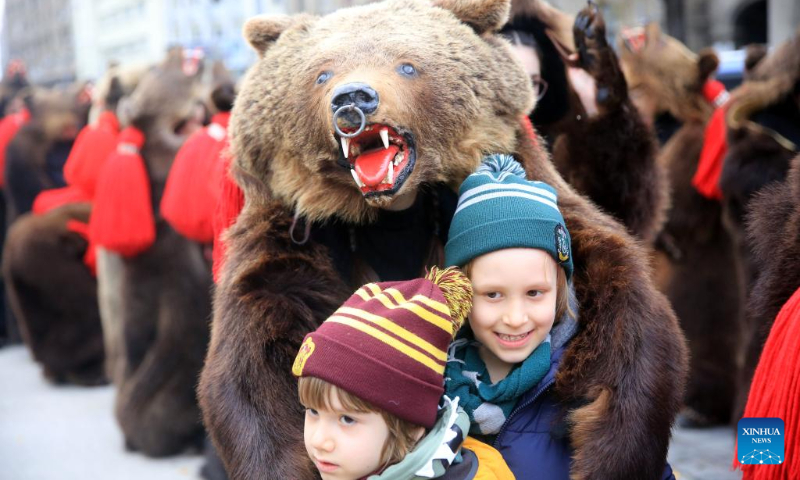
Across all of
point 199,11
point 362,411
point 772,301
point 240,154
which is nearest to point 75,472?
point 240,154

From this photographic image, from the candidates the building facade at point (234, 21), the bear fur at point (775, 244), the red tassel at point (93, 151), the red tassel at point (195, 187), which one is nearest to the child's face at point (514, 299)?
the bear fur at point (775, 244)

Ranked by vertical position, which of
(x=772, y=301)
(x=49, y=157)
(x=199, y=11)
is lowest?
(x=199, y=11)

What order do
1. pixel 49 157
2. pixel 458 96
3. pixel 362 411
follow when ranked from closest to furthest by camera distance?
pixel 362 411 < pixel 458 96 < pixel 49 157

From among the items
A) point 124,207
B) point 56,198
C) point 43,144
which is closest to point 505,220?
point 124,207

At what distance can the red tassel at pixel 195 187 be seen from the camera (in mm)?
4039

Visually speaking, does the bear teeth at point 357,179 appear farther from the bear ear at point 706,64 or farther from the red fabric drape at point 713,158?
the bear ear at point 706,64

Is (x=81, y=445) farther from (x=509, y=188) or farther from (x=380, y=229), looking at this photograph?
(x=509, y=188)

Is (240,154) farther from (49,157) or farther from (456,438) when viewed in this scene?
(49,157)

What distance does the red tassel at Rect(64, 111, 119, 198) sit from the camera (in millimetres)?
5414

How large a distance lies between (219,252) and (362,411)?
33.7 inches

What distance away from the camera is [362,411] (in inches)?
60.8

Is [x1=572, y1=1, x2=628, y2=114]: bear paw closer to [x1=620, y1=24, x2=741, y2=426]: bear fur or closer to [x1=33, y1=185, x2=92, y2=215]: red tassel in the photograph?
[x1=620, y1=24, x2=741, y2=426]: bear fur

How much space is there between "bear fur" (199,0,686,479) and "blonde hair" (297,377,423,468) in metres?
0.19

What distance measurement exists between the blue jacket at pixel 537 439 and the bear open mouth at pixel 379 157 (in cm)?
53
